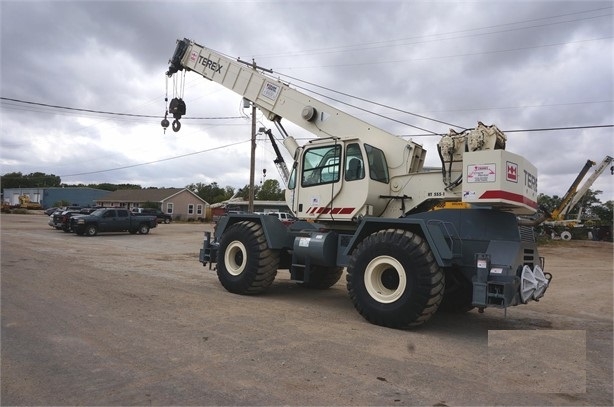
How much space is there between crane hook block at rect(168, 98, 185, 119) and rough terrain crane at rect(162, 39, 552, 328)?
2.13 meters

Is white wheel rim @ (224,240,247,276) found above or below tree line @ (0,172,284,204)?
below

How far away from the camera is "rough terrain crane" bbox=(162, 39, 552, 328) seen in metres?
6.89

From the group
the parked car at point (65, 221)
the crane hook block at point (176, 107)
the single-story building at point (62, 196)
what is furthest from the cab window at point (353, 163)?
the single-story building at point (62, 196)

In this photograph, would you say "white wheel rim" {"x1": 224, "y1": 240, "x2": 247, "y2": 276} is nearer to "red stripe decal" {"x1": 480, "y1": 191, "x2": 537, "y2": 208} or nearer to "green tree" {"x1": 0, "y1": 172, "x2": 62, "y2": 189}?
"red stripe decal" {"x1": 480, "y1": 191, "x2": 537, "y2": 208}

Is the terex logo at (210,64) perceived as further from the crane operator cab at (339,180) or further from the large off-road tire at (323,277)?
the large off-road tire at (323,277)

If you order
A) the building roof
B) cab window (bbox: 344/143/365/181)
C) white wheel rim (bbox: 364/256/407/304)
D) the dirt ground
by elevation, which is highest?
the building roof

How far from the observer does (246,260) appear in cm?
957

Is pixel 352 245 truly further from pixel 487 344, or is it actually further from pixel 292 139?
pixel 292 139

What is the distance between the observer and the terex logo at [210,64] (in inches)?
475

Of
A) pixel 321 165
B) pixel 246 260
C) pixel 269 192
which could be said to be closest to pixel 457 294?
pixel 321 165

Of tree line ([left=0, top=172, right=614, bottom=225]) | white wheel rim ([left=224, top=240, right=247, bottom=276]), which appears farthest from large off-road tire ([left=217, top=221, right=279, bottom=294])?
tree line ([left=0, top=172, right=614, bottom=225])

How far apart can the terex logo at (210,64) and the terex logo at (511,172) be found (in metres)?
7.85

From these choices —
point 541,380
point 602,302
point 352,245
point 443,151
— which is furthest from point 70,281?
point 602,302

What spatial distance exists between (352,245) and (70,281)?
20.9ft
